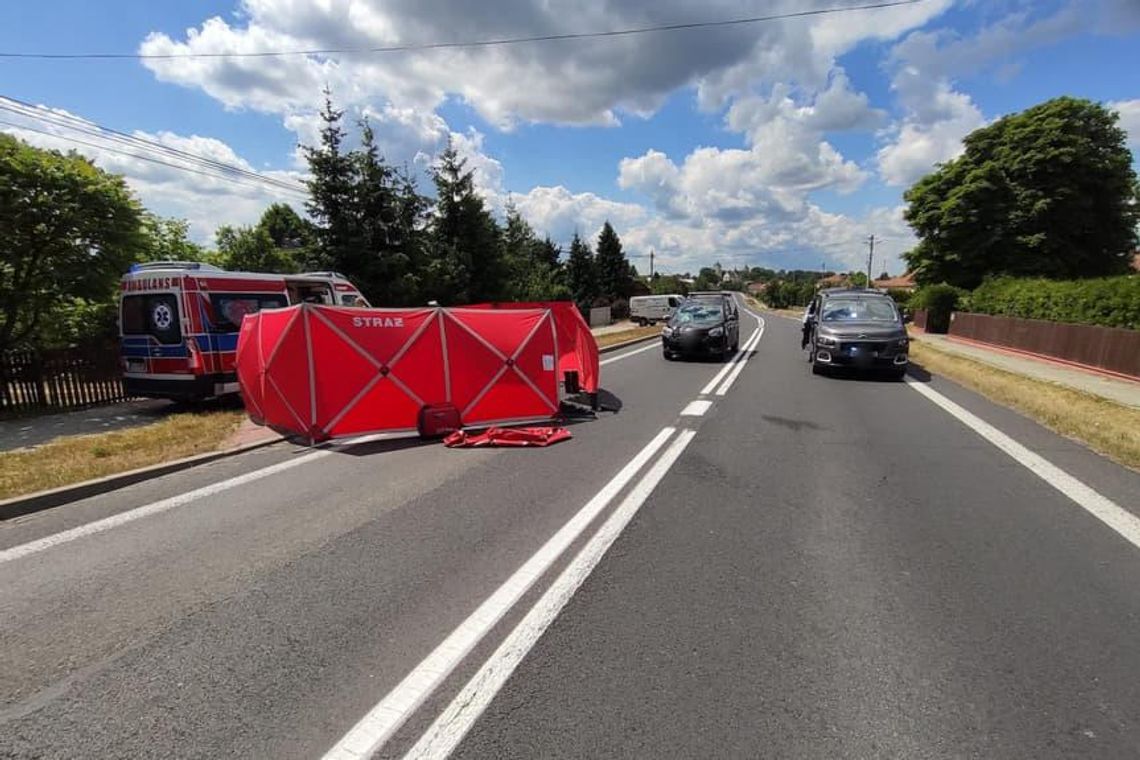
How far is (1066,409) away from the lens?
9.37 meters

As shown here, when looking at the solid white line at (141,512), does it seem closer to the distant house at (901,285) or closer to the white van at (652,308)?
the white van at (652,308)

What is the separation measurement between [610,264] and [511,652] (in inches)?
2532

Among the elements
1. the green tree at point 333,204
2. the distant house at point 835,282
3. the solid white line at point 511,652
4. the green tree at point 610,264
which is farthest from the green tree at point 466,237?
the distant house at point 835,282

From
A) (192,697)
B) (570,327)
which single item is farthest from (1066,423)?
(192,697)

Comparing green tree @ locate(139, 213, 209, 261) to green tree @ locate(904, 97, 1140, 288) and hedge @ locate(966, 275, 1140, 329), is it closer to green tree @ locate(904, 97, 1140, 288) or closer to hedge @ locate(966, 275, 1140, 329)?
hedge @ locate(966, 275, 1140, 329)

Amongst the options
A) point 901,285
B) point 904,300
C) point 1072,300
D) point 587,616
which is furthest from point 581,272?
point 901,285

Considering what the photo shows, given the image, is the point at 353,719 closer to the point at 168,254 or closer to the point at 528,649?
the point at 528,649

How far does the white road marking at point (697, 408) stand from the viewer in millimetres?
9133

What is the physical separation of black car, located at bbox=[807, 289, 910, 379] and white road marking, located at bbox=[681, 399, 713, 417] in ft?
15.3

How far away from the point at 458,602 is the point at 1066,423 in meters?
8.96

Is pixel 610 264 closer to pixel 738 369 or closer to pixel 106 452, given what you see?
pixel 738 369

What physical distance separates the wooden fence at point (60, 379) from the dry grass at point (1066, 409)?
1541cm

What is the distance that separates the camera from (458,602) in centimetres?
351

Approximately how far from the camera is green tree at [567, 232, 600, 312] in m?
58.2
